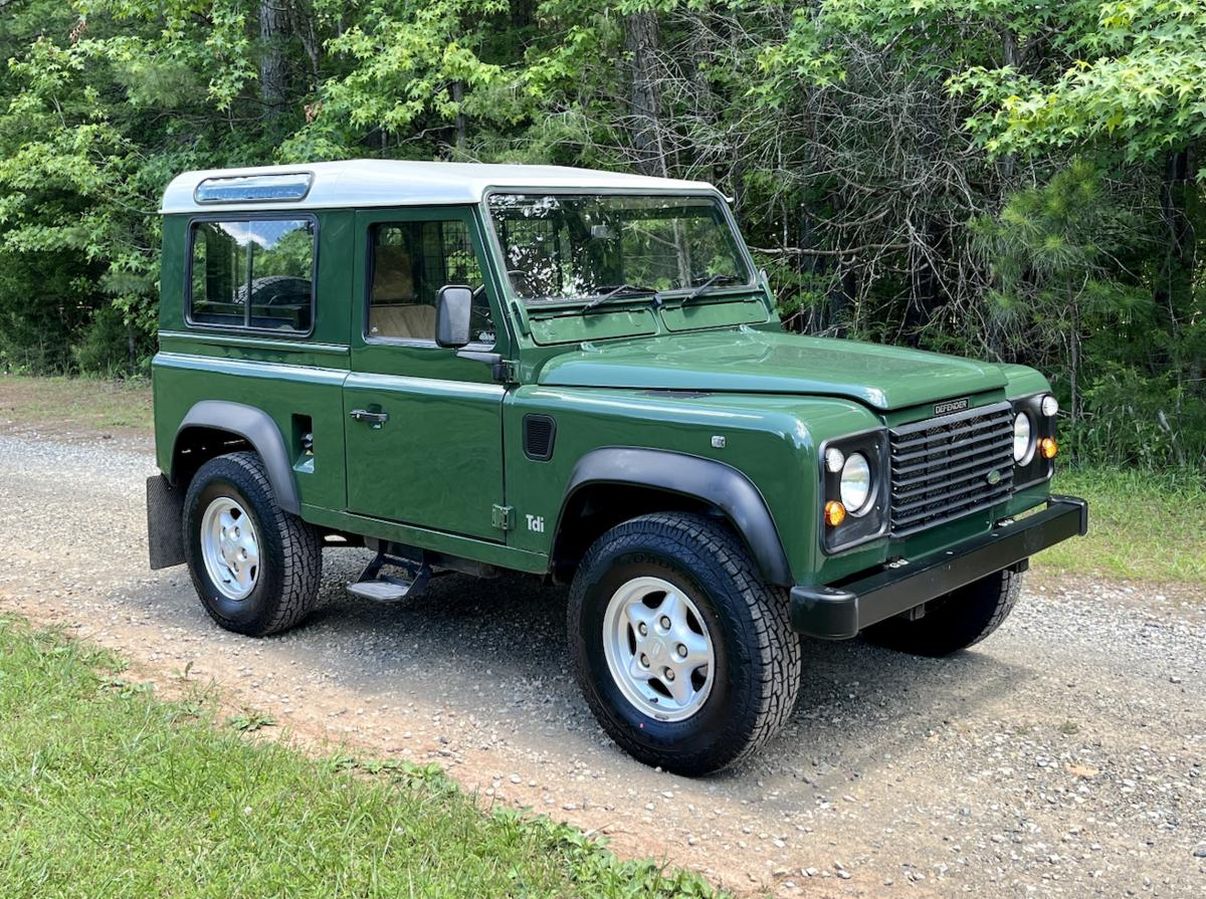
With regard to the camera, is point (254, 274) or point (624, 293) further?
point (254, 274)

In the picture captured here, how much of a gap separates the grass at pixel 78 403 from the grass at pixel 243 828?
9.40 meters

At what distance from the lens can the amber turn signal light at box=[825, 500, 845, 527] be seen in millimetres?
3908

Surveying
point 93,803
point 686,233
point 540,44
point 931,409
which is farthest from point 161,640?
point 540,44

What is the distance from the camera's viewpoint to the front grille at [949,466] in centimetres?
418

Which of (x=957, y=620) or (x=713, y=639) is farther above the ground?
(x=713, y=639)

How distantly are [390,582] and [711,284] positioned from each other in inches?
78.3

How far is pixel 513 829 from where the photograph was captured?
372 centimetres

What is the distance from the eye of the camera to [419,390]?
199 inches

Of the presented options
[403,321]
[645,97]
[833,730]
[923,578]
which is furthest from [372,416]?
[645,97]

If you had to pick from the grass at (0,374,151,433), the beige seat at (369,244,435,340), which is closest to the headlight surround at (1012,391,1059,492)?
the beige seat at (369,244,435,340)

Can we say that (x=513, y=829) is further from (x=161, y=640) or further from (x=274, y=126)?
(x=274, y=126)

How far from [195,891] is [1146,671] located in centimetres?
397

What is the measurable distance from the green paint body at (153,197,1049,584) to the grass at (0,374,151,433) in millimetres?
8284

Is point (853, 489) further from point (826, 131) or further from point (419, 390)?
point (826, 131)
